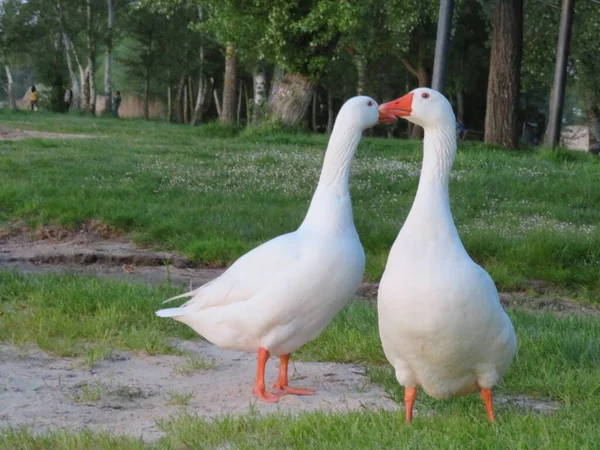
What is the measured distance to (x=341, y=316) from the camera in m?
7.09

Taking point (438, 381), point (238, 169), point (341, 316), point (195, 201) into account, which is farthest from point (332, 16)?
point (438, 381)

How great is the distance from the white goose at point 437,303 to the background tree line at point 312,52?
15.7m

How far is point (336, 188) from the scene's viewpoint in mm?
5418

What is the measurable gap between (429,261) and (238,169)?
35.3ft

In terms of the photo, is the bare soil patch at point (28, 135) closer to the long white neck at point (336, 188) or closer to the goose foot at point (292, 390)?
the long white neck at point (336, 188)

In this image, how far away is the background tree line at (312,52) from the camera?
21.0m

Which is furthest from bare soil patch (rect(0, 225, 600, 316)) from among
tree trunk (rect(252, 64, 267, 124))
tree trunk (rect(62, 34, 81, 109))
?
tree trunk (rect(62, 34, 81, 109))

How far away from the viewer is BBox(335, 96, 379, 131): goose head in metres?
5.55

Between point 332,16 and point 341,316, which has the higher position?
point 332,16

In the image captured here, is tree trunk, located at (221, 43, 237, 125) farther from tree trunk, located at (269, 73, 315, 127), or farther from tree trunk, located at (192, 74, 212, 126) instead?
tree trunk, located at (192, 74, 212, 126)

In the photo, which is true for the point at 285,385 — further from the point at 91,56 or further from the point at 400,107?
the point at 91,56

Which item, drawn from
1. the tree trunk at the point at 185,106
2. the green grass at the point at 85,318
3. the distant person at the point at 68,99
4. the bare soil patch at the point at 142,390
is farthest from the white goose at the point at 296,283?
the tree trunk at the point at 185,106

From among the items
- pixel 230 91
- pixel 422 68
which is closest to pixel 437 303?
pixel 230 91

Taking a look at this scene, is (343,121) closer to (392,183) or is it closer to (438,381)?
(438,381)
